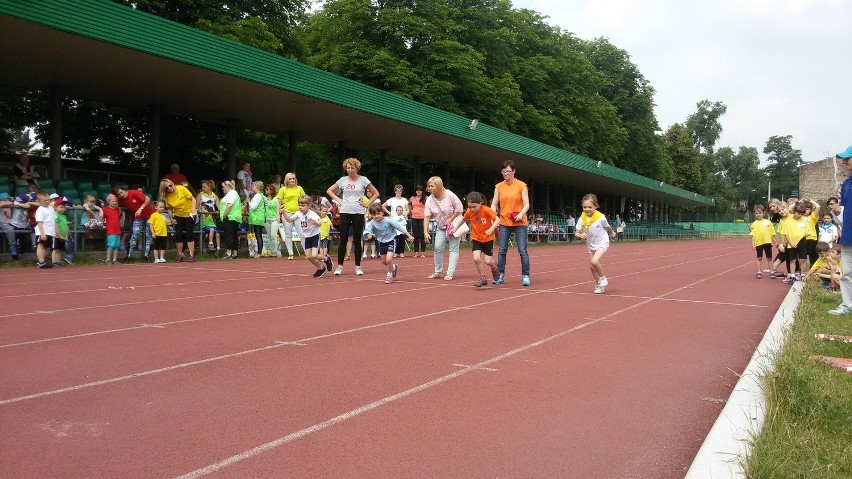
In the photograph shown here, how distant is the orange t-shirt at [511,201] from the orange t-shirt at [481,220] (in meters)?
0.21

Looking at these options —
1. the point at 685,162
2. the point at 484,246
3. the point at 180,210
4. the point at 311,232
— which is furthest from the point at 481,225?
the point at 685,162

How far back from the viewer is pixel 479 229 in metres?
12.7

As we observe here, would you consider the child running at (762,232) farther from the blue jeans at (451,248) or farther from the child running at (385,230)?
the child running at (385,230)

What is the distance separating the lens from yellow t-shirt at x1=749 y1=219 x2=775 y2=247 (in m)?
16.6

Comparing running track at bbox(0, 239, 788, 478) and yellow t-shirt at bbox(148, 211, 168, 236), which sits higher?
yellow t-shirt at bbox(148, 211, 168, 236)

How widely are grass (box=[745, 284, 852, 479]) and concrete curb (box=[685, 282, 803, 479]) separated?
2.7 inches

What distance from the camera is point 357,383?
17.6ft

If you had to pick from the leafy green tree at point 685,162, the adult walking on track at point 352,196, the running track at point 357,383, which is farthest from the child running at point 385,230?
the leafy green tree at point 685,162

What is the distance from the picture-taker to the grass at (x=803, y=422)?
3.37 meters

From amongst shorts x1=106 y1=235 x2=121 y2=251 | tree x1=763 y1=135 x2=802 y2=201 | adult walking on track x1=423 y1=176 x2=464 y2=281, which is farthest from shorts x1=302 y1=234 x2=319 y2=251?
tree x1=763 y1=135 x2=802 y2=201

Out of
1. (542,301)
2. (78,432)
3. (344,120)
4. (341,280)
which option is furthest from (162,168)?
(78,432)

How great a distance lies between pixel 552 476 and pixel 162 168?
27081mm

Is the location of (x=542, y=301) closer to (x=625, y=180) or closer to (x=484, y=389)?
(x=484, y=389)

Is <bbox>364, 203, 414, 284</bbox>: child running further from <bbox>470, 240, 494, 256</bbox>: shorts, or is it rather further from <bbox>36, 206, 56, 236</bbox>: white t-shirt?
<bbox>36, 206, 56, 236</bbox>: white t-shirt
